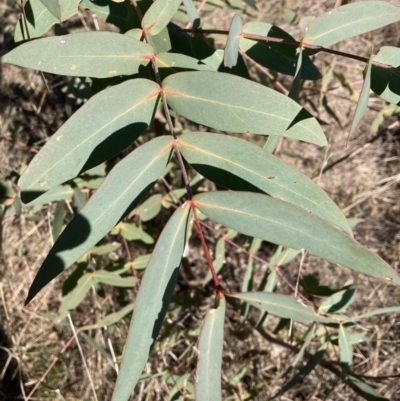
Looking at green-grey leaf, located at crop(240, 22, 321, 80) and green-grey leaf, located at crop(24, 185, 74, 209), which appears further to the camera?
green-grey leaf, located at crop(24, 185, 74, 209)

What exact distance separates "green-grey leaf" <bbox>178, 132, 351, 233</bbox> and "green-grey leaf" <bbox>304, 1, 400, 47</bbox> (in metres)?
0.31

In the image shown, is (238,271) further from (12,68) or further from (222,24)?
(12,68)

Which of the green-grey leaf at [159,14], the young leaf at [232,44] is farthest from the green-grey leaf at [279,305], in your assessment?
the green-grey leaf at [159,14]

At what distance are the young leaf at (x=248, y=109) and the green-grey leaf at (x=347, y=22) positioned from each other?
8.3 inches

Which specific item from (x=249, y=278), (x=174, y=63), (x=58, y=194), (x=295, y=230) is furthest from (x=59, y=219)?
(x=295, y=230)

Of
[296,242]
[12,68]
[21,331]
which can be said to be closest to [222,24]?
[12,68]

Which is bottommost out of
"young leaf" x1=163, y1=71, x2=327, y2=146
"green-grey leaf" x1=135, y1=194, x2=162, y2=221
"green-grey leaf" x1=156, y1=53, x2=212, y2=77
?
"green-grey leaf" x1=135, y1=194, x2=162, y2=221

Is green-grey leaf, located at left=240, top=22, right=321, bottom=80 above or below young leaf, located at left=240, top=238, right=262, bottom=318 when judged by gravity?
above

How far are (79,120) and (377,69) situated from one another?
0.61 m

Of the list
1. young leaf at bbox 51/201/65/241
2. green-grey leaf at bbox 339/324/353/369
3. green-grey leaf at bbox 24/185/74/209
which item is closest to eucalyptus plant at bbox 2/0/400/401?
green-grey leaf at bbox 339/324/353/369

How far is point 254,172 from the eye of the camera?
0.98m

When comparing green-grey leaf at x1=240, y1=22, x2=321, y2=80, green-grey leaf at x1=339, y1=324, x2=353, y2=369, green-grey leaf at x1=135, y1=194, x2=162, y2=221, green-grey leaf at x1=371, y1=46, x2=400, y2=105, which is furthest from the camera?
green-grey leaf at x1=135, y1=194, x2=162, y2=221

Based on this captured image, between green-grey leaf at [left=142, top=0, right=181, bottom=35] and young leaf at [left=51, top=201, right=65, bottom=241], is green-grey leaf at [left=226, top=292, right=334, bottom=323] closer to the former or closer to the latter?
green-grey leaf at [left=142, top=0, right=181, bottom=35]

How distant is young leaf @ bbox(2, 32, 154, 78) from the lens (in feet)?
3.18
